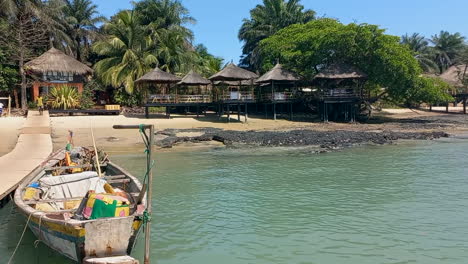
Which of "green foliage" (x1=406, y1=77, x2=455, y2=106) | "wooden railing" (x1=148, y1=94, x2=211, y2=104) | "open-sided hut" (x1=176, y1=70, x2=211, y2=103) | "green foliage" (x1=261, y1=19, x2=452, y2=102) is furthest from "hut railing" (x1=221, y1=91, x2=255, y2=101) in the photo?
"green foliage" (x1=406, y1=77, x2=455, y2=106)

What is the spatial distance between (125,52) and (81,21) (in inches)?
268

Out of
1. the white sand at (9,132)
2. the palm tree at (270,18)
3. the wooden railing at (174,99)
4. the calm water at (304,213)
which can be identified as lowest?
the calm water at (304,213)

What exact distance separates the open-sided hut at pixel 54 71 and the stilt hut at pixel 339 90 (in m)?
20.2

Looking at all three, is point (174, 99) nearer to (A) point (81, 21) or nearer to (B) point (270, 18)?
(A) point (81, 21)

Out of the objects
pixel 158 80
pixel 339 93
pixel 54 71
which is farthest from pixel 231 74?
pixel 54 71

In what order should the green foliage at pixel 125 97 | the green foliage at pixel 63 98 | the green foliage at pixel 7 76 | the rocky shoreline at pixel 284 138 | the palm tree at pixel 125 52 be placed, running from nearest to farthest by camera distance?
the rocky shoreline at pixel 284 138, the green foliage at pixel 63 98, the green foliage at pixel 7 76, the palm tree at pixel 125 52, the green foliage at pixel 125 97

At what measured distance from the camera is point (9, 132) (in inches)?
907

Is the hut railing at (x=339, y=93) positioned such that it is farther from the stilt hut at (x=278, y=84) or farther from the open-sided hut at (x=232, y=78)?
the open-sided hut at (x=232, y=78)

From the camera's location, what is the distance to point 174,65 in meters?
38.8

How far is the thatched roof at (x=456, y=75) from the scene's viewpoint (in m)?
50.2

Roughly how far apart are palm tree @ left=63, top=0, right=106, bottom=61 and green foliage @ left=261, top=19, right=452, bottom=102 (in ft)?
58.9

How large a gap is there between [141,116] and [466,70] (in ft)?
140

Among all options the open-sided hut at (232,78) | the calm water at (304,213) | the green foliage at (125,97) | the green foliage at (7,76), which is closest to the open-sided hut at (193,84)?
the open-sided hut at (232,78)

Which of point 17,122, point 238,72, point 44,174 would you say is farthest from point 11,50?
point 44,174
